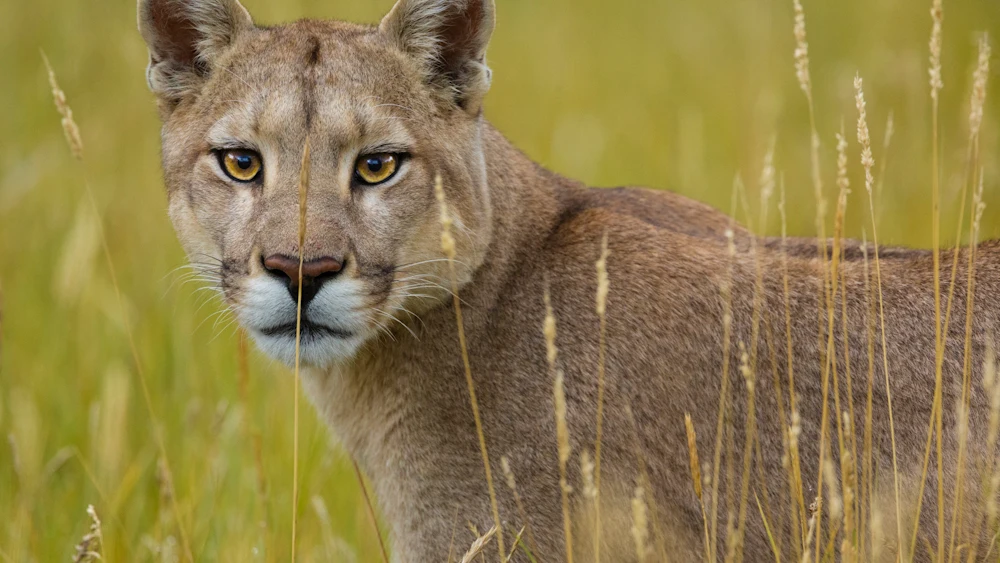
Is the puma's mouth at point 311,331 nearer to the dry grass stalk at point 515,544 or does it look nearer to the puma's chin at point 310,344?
the puma's chin at point 310,344

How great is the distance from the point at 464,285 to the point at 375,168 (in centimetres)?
57

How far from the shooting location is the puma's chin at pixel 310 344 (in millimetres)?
3973

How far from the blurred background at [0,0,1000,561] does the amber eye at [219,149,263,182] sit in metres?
0.55

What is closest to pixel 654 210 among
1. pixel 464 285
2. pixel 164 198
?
pixel 464 285

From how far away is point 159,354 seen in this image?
265 inches

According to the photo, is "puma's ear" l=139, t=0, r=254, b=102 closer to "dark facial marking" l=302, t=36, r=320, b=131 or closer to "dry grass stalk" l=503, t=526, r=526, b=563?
"dark facial marking" l=302, t=36, r=320, b=131

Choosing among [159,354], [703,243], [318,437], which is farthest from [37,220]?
[703,243]

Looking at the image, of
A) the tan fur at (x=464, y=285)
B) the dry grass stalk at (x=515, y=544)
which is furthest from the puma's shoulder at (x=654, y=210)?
the dry grass stalk at (x=515, y=544)

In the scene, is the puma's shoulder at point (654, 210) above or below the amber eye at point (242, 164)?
below

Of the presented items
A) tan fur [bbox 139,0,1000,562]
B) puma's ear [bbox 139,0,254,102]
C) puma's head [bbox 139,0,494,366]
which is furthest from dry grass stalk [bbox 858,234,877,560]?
puma's ear [bbox 139,0,254,102]

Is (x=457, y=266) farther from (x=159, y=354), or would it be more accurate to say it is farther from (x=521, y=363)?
(x=159, y=354)

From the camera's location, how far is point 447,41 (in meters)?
4.61

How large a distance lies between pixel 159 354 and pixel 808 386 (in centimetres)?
411

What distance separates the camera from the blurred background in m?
5.35
